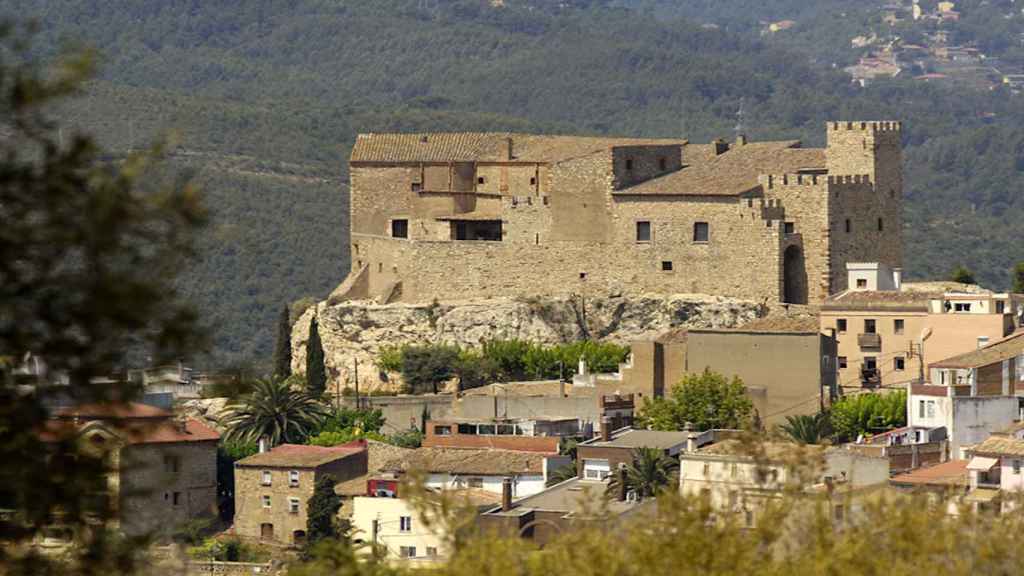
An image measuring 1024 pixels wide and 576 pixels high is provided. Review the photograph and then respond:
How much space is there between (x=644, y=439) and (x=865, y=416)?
3.75 m

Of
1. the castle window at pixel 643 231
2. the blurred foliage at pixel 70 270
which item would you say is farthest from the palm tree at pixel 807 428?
the blurred foliage at pixel 70 270

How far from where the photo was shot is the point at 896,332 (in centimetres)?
4244

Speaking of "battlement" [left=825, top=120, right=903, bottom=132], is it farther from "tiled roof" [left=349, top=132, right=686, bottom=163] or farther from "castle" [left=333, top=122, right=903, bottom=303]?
"tiled roof" [left=349, top=132, right=686, bottom=163]

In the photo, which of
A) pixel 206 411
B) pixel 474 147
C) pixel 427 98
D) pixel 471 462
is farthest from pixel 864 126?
pixel 427 98

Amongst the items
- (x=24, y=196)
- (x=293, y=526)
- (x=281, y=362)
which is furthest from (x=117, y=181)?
(x=281, y=362)

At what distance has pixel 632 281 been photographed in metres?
44.2

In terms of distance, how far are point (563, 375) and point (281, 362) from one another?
5673mm

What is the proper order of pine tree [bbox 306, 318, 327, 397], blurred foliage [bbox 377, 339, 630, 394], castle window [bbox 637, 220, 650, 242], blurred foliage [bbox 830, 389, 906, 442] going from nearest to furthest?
blurred foliage [bbox 830, 389, 906, 442], castle window [bbox 637, 220, 650, 242], blurred foliage [bbox 377, 339, 630, 394], pine tree [bbox 306, 318, 327, 397]

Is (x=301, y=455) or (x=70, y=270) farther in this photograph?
(x=301, y=455)

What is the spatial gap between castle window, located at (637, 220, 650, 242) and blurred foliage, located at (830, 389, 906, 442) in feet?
17.9

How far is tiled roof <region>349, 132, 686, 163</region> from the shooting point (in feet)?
153

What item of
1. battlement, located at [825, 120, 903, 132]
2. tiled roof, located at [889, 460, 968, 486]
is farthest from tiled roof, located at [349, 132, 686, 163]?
tiled roof, located at [889, 460, 968, 486]

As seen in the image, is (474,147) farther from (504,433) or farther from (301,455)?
(301,455)

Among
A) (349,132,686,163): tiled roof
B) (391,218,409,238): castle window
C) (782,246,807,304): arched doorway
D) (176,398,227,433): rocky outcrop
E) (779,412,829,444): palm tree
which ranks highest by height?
(349,132,686,163): tiled roof
